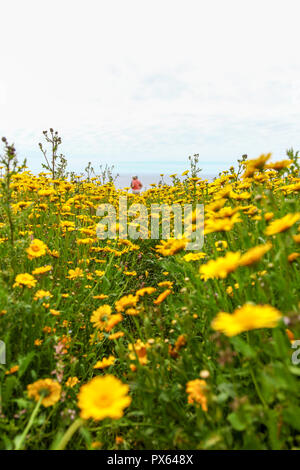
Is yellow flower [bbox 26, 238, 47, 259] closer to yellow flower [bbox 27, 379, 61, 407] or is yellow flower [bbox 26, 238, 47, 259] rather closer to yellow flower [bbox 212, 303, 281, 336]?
yellow flower [bbox 27, 379, 61, 407]

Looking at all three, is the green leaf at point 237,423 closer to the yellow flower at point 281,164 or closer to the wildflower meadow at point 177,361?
the wildflower meadow at point 177,361

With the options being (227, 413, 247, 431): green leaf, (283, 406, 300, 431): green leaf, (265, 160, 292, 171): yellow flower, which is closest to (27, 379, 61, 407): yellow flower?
(227, 413, 247, 431): green leaf

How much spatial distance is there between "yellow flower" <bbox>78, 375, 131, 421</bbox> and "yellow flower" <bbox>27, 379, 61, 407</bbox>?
1.28 feet

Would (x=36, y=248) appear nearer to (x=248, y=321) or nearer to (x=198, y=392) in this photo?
(x=198, y=392)

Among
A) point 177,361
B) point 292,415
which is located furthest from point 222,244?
point 292,415

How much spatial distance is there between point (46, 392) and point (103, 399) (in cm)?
45

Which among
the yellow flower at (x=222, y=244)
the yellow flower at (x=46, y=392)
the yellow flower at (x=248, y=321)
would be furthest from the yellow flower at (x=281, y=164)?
the yellow flower at (x=46, y=392)

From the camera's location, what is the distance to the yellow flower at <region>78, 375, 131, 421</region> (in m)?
0.91

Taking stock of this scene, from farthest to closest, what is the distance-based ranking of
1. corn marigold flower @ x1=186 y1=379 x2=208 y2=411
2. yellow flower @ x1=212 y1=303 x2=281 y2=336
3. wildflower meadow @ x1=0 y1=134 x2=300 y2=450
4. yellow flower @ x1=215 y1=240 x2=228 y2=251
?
1. yellow flower @ x1=215 y1=240 x2=228 y2=251
2. corn marigold flower @ x1=186 y1=379 x2=208 y2=411
3. wildflower meadow @ x1=0 y1=134 x2=300 y2=450
4. yellow flower @ x1=212 y1=303 x2=281 y2=336

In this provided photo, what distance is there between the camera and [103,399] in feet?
3.18

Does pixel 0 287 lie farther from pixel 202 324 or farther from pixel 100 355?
pixel 202 324
